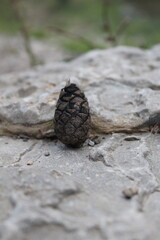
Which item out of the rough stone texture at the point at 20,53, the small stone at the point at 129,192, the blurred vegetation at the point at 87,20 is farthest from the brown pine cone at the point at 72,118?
the blurred vegetation at the point at 87,20

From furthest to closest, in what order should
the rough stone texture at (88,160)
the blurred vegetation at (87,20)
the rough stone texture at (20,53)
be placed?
1. the blurred vegetation at (87,20)
2. the rough stone texture at (20,53)
3. the rough stone texture at (88,160)

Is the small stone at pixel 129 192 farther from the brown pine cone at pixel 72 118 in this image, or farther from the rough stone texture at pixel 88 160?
the brown pine cone at pixel 72 118

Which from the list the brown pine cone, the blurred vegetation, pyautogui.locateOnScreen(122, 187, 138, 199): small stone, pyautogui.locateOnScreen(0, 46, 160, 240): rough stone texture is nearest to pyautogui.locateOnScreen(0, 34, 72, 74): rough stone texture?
the blurred vegetation

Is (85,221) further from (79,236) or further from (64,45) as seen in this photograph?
(64,45)

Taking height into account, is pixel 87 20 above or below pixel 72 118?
below

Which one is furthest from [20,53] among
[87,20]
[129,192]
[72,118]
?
[129,192]

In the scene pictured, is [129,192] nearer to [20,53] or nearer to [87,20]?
[20,53]

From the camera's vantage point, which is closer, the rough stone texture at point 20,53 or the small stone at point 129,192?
the small stone at point 129,192
